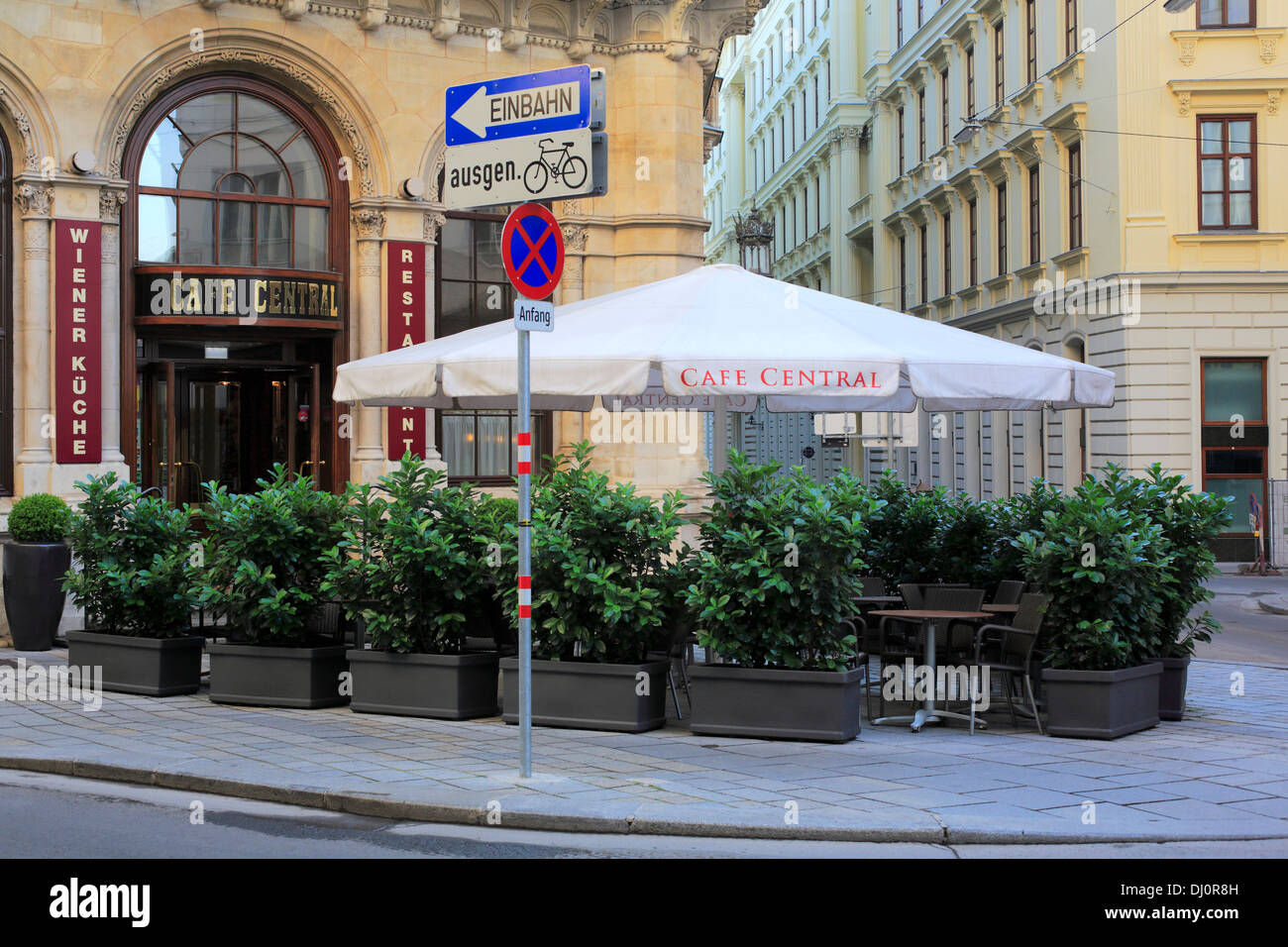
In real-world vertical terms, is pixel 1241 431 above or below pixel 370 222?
below

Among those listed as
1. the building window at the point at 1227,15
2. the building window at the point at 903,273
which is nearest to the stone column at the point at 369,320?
the building window at the point at 1227,15

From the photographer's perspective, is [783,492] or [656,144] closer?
[783,492]

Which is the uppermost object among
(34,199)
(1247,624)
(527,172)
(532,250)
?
(34,199)

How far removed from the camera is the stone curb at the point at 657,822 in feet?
22.0

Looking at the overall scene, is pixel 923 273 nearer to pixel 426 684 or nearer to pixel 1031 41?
pixel 1031 41

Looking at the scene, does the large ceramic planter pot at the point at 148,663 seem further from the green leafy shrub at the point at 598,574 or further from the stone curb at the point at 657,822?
the stone curb at the point at 657,822

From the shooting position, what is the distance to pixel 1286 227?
2636cm

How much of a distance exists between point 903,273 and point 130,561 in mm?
34341

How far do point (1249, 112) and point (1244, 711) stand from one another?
1933 cm

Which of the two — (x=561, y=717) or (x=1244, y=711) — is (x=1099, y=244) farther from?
(x=561, y=717)

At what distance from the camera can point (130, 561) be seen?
11.3 meters

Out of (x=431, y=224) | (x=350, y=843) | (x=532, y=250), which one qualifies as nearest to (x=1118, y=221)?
(x=431, y=224)
